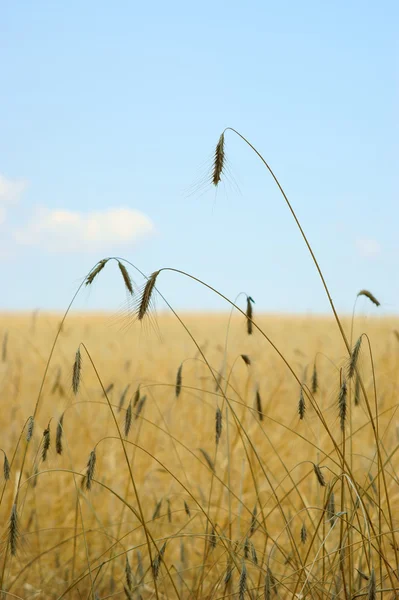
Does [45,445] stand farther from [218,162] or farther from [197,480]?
[197,480]

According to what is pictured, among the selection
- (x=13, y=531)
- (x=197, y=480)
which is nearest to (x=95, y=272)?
(x=13, y=531)

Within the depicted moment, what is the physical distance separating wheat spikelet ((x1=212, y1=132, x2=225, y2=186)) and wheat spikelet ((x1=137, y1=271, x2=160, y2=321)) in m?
0.26

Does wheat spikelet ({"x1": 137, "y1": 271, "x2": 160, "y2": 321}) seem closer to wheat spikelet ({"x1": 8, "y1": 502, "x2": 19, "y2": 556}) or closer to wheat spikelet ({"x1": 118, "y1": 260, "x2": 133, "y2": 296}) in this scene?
wheat spikelet ({"x1": 118, "y1": 260, "x2": 133, "y2": 296})

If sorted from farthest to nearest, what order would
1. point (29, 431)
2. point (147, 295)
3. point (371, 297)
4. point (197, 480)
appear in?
point (197, 480) < point (371, 297) < point (29, 431) < point (147, 295)

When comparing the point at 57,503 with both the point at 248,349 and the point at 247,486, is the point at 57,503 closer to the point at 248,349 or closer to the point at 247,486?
the point at 247,486

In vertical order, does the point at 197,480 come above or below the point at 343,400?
below

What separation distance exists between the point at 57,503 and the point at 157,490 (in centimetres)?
59

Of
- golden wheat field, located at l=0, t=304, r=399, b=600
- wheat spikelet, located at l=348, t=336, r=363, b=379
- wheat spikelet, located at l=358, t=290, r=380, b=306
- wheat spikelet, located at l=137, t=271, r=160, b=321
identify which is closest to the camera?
wheat spikelet, located at l=137, t=271, r=160, b=321

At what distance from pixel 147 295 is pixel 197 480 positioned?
7.97 feet

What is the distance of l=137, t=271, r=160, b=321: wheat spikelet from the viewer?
1.42 meters

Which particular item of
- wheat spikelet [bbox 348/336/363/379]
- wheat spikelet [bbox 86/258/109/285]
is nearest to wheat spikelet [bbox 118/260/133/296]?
wheat spikelet [bbox 86/258/109/285]

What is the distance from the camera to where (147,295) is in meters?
1.45

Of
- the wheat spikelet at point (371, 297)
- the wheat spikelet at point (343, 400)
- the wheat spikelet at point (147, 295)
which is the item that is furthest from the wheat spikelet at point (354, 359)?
the wheat spikelet at point (147, 295)

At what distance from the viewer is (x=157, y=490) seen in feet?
12.2
